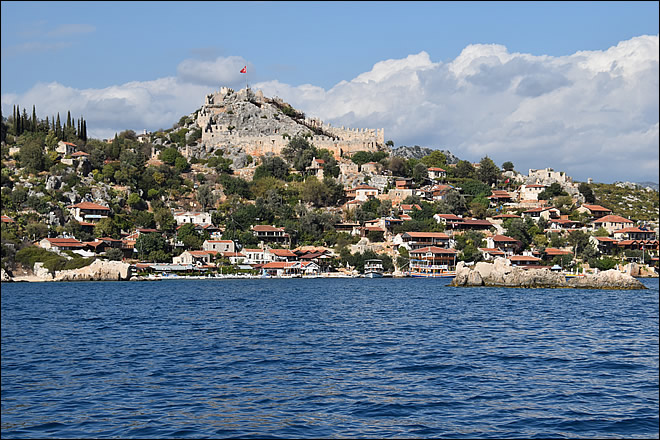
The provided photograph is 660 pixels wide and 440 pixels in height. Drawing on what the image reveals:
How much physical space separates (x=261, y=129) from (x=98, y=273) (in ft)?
163

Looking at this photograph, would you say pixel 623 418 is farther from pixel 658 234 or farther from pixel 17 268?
pixel 658 234

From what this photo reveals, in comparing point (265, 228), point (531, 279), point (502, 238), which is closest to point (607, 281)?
point (531, 279)

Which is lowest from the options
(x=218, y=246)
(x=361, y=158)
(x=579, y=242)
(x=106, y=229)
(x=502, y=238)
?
(x=218, y=246)

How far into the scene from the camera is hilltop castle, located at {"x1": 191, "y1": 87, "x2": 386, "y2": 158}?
102000 mm

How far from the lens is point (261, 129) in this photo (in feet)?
346

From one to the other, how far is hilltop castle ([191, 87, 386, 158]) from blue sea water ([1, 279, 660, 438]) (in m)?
72.7

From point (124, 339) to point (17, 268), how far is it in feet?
136

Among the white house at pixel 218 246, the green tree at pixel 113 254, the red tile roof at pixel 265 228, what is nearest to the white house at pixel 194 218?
the white house at pixel 218 246

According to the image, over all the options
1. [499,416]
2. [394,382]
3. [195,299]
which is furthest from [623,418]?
[195,299]

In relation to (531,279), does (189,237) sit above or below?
above

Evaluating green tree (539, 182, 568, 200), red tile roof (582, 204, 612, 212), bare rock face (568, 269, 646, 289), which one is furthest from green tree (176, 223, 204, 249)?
red tile roof (582, 204, 612, 212)

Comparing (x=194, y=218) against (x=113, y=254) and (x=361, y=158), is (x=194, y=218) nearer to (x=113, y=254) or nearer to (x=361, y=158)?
(x=113, y=254)

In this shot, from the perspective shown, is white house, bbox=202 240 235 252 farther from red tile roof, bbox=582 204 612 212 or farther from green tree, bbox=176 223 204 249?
red tile roof, bbox=582 204 612 212

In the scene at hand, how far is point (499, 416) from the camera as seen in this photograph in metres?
12.1
